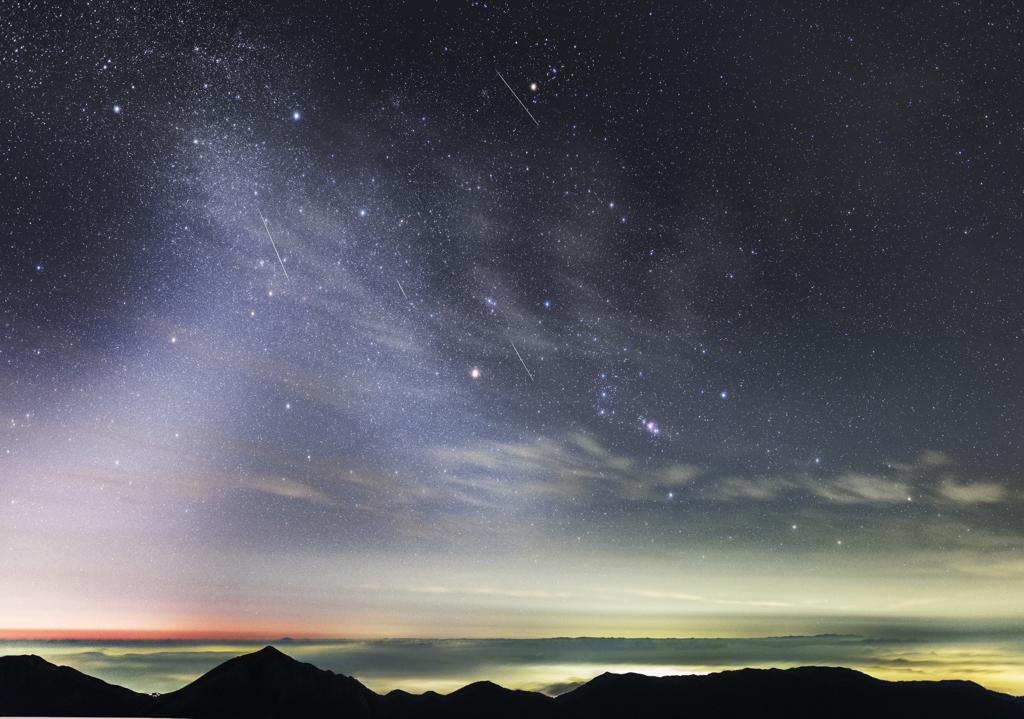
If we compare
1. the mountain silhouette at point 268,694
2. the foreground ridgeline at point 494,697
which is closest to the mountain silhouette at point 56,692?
the foreground ridgeline at point 494,697

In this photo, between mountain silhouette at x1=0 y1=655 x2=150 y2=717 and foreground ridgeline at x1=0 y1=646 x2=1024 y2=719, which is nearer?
mountain silhouette at x1=0 y1=655 x2=150 y2=717

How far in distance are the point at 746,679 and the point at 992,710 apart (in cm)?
4396

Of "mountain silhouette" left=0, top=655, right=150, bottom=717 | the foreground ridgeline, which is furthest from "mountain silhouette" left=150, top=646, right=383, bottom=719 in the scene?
"mountain silhouette" left=0, top=655, right=150, bottom=717

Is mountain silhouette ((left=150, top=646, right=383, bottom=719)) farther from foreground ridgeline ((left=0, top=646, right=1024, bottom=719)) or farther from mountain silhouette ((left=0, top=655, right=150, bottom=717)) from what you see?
mountain silhouette ((left=0, top=655, right=150, bottom=717))

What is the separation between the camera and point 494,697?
128000mm

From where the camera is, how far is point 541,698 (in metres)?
128

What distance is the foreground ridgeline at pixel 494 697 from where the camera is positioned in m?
99.0

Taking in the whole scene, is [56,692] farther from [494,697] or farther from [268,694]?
[494,697]

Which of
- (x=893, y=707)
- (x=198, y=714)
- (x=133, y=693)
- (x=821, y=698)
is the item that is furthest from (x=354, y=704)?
(x=893, y=707)

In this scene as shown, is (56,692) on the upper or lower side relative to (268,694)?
upper

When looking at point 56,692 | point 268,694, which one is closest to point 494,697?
point 268,694

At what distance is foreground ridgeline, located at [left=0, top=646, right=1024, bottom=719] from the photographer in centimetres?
9900

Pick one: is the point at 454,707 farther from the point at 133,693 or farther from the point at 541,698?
the point at 133,693

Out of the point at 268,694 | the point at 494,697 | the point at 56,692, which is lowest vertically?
the point at 494,697
